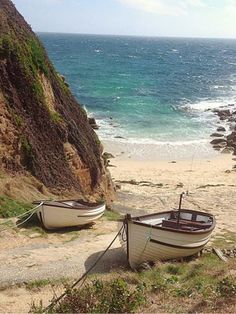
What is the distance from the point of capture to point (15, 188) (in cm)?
1905

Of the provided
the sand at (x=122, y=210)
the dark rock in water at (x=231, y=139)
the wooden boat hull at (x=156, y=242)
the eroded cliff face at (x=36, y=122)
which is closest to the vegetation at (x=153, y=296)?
the wooden boat hull at (x=156, y=242)

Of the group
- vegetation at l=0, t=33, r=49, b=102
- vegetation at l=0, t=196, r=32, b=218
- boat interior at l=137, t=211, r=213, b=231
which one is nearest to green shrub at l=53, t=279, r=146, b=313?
boat interior at l=137, t=211, r=213, b=231

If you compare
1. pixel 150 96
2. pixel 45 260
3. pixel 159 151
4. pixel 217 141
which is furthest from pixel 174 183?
pixel 150 96

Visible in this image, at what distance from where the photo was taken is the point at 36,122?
2130cm

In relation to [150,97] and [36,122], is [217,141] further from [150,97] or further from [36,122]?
[36,122]

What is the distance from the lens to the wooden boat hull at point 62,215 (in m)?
17.5

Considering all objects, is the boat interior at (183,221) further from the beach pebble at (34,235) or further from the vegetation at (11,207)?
the vegetation at (11,207)

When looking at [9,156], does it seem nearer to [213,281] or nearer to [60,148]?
[60,148]

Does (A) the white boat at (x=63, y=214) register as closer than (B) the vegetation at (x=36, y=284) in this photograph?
No

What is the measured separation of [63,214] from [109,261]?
2.85 m

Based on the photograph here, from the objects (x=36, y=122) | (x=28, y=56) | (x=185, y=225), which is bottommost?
(x=185, y=225)

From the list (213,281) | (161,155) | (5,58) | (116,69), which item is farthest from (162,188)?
(116,69)

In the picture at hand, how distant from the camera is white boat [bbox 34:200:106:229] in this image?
57.3 feet

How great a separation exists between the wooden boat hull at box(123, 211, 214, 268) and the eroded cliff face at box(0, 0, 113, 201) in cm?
685
